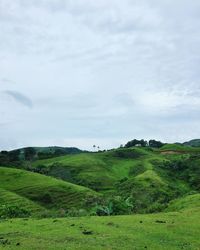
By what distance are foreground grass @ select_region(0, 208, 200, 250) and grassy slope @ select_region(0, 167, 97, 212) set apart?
54941 millimetres

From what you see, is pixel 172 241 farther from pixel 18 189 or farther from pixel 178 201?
pixel 18 189

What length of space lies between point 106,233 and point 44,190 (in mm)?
72677

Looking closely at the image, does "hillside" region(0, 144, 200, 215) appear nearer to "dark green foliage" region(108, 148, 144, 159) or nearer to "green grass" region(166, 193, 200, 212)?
"dark green foliage" region(108, 148, 144, 159)

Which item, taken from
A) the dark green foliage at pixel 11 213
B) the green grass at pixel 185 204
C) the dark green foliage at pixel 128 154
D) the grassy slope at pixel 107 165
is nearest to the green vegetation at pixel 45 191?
the grassy slope at pixel 107 165

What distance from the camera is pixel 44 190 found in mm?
103375

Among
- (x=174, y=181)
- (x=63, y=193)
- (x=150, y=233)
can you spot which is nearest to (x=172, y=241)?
(x=150, y=233)

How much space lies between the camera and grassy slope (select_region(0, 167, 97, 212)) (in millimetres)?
98875

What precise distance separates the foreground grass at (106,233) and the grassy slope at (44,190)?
54.9 metres

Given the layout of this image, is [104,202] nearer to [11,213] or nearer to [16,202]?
[11,213]

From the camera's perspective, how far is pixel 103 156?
7219 inches

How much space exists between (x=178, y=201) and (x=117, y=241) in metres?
29.3

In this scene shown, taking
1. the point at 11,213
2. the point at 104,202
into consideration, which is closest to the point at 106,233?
the point at 11,213

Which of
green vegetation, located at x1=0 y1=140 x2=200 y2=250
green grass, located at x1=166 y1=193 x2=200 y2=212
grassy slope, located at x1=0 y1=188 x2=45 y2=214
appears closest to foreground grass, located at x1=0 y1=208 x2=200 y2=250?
green vegetation, located at x1=0 y1=140 x2=200 y2=250

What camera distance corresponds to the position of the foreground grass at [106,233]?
2848 centimetres
